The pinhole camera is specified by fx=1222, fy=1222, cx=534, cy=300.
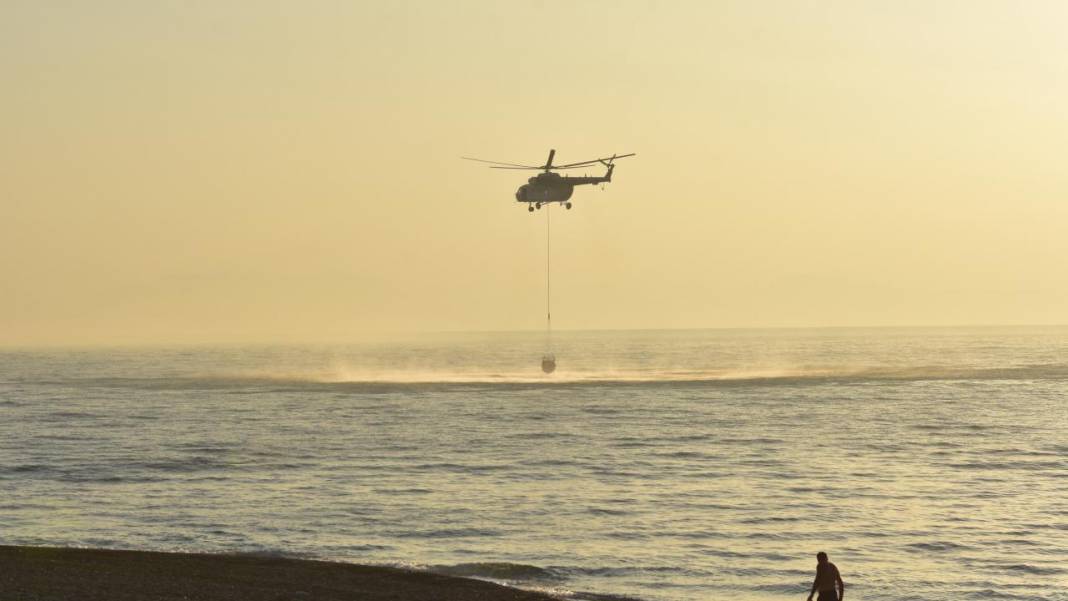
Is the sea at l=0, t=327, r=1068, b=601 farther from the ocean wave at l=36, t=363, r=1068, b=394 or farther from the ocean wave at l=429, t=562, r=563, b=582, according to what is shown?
the ocean wave at l=36, t=363, r=1068, b=394

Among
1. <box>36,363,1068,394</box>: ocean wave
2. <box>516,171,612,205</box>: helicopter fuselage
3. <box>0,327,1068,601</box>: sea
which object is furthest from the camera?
<box>36,363,1068,394</box>: ocean wave

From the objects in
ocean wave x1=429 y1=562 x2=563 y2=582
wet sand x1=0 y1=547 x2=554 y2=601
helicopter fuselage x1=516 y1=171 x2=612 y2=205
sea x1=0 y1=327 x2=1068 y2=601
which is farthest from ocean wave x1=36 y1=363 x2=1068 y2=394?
wet sand x1=0 y1=547 x2=554 y2=601

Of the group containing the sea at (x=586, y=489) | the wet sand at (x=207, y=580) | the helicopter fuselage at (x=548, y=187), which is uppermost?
the helicopter fuselage at (x=548, y=187)

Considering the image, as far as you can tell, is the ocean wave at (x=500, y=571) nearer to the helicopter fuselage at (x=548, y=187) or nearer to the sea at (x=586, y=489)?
the sea at (x=586, y=489)

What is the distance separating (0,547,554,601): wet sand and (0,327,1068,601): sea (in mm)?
3325

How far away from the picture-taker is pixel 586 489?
2115 inches

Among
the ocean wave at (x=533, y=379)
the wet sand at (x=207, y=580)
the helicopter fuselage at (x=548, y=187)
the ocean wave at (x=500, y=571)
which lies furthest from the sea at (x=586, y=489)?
the ocean wave at (x=533, y=379)

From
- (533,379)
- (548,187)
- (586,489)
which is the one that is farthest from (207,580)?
(533,379)

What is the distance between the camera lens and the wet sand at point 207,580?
89.5 feet

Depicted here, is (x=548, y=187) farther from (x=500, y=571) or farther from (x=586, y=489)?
(x=500, y=571)

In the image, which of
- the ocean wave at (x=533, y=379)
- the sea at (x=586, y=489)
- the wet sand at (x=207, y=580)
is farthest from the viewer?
the ocean wave at (x=533, y=379)

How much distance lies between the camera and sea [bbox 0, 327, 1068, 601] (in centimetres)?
3688

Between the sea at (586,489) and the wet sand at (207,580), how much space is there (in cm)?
332

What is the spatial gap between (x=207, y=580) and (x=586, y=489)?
26425mm
